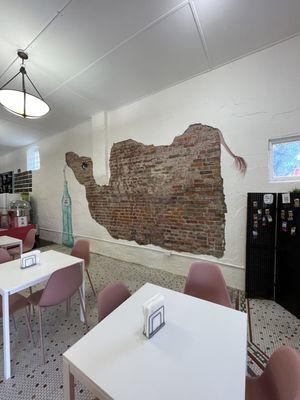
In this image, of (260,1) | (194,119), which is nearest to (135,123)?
(194,119)

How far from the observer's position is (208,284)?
5.52 ft

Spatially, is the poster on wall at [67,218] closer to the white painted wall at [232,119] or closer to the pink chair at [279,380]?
the white painted wall at [232,119]

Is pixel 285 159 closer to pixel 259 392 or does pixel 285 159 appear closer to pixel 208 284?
pixel 208 284

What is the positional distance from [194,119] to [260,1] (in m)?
1.36

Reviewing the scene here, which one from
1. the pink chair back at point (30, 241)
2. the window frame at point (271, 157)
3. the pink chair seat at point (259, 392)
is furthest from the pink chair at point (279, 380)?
the pink chair back at point (30, 241)

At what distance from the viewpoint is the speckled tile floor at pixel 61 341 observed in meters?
1.41

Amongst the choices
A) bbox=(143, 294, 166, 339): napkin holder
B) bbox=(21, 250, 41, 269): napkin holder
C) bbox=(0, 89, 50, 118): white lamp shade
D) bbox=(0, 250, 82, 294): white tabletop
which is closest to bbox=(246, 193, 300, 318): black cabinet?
bbox=(143, 294, 166, 339): napkin holder

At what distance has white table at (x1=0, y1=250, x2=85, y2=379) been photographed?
151 cm

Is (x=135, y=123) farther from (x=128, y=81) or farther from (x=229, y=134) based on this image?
(x=229, y=134)

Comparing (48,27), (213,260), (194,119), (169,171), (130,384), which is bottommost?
(213,260)

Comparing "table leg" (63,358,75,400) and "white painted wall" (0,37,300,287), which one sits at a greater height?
"white painted wall" (0,37,300,287)

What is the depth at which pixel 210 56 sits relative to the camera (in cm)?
249

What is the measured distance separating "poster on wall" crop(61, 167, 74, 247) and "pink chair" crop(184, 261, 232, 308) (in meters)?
4.08

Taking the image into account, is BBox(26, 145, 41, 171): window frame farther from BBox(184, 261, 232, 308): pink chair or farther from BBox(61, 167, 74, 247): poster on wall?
BBox(184, 261, 232, 308): pink chair
